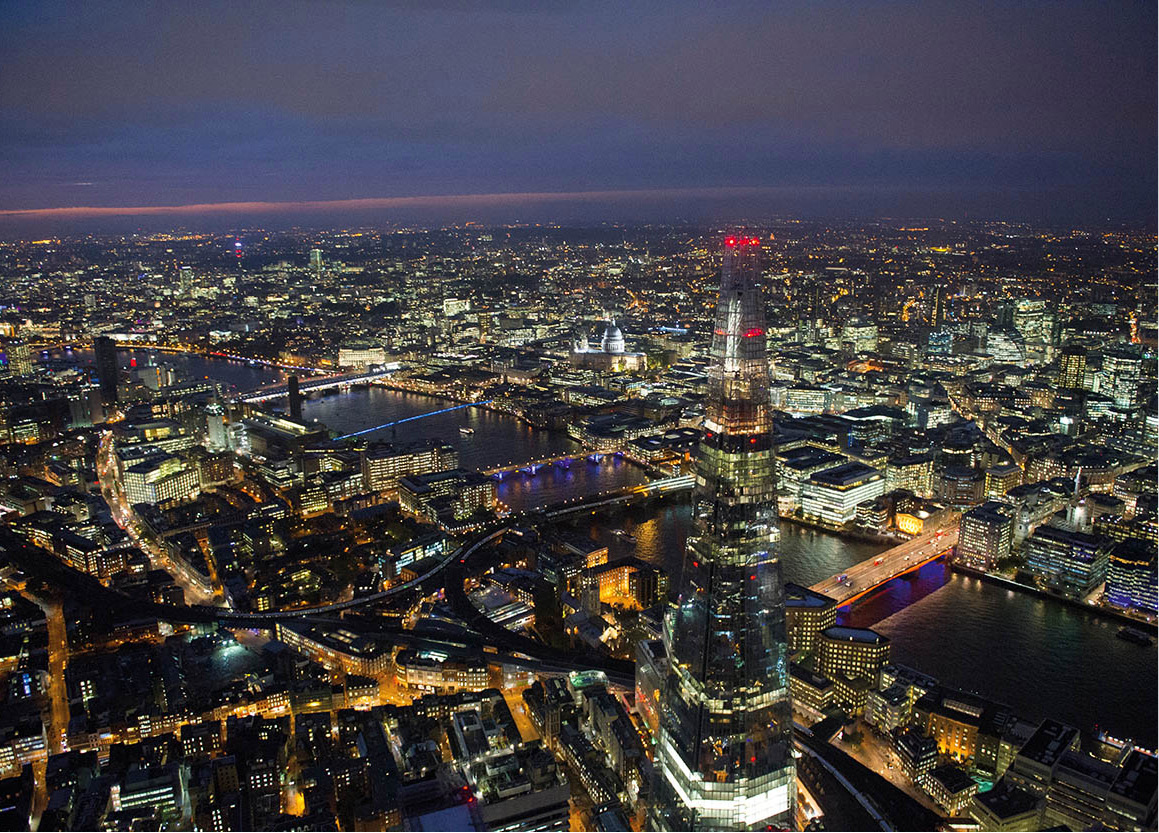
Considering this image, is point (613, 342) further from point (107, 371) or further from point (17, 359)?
point (17, 359)

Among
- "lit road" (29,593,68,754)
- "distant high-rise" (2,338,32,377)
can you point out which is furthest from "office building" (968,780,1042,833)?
"distant high-rise" (2,338,32,377)

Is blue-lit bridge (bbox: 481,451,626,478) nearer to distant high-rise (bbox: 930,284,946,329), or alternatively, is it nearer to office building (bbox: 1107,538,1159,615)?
office building (bbox: 1107,538,1159,615)

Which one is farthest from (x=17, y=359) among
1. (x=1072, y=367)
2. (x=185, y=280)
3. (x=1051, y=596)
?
(x=1072, y=367)

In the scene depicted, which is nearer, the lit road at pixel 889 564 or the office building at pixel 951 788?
the office building at pixel 951 788

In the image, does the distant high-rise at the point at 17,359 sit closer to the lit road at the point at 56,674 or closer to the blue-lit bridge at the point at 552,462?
the lit road at the point at 56,674

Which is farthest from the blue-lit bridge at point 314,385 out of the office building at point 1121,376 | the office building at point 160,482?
the office building at point 1121,376

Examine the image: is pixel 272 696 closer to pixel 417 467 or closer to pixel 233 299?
pixel 417 467
